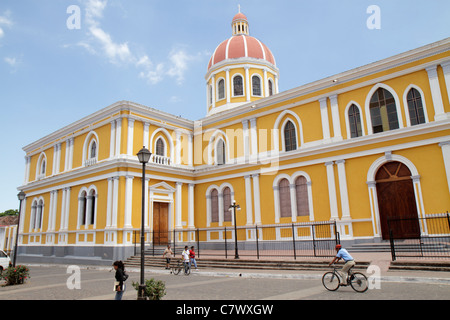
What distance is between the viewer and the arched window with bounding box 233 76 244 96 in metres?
28.2

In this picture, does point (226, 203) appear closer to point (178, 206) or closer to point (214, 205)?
point (214, 205)

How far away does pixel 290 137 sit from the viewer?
21.8m

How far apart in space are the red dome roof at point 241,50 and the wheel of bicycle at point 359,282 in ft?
74.0

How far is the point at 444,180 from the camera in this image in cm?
1602

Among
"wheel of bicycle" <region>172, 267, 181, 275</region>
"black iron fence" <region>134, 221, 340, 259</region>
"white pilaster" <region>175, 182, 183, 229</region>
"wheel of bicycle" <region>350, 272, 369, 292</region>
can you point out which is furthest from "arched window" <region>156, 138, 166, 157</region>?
"wheel of bicycle" <region>350, 272, 369, 292</region>

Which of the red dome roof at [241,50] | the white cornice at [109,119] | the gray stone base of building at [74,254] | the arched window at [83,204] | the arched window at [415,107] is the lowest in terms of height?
the gray stone base of building at [74,254]

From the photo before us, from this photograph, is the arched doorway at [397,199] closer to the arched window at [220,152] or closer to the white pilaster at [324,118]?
the white pilaster at [324,118]

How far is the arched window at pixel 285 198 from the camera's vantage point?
2109 centimetres

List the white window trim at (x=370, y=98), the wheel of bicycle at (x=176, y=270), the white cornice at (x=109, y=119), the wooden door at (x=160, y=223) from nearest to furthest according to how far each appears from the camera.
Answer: the wheel of bicycle at (x=176, y=270) → the white window trim at (x=370, y=98) → the white cornice at (x=109, y=119) → the wooden door at (x=160, y=223)

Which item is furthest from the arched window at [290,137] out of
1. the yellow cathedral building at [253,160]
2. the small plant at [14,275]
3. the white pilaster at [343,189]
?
the small plant at [14,275]

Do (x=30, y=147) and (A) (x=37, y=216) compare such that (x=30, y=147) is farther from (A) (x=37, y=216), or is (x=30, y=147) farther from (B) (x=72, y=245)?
(B) (x=72, y=245)

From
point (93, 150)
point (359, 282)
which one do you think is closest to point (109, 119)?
point (93, 150)

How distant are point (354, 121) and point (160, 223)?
13571mm
